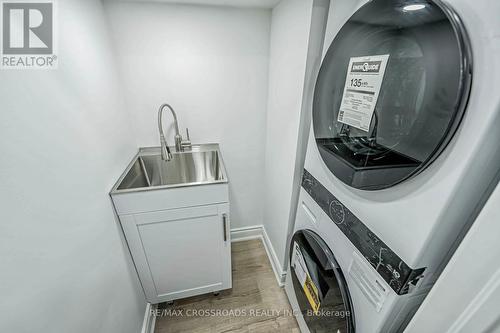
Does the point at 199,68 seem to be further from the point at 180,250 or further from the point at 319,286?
the point at 319,286

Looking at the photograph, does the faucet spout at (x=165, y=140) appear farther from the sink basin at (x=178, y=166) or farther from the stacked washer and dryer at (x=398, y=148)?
the stacked washer and dryer at (x=398, y=148)

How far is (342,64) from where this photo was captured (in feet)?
2.21

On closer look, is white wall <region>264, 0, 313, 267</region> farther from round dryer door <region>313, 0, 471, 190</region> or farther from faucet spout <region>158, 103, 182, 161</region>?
faucet spout <region>158, 103, 182, 161</region>

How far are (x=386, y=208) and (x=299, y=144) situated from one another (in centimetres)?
56

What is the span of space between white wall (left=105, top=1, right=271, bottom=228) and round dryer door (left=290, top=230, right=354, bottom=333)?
3.03ft

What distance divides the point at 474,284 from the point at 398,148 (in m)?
0.32

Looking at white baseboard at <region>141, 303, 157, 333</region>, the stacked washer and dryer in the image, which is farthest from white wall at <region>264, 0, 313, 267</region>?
white baseboard at <region>141, 303, 157, 333</region>

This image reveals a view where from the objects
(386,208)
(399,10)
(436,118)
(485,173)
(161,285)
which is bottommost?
(161,285)

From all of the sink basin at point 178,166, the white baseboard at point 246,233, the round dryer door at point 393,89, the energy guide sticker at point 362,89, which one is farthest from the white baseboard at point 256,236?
the energy guide sticker at point 362,89

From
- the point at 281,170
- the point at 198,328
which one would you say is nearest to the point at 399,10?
the point at 281,170

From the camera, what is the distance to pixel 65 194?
Result: 0.68 meters

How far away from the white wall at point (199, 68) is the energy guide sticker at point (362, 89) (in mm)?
913

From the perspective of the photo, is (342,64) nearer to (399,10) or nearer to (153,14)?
(399,10)

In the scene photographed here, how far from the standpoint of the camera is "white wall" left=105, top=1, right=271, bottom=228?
1188mm
